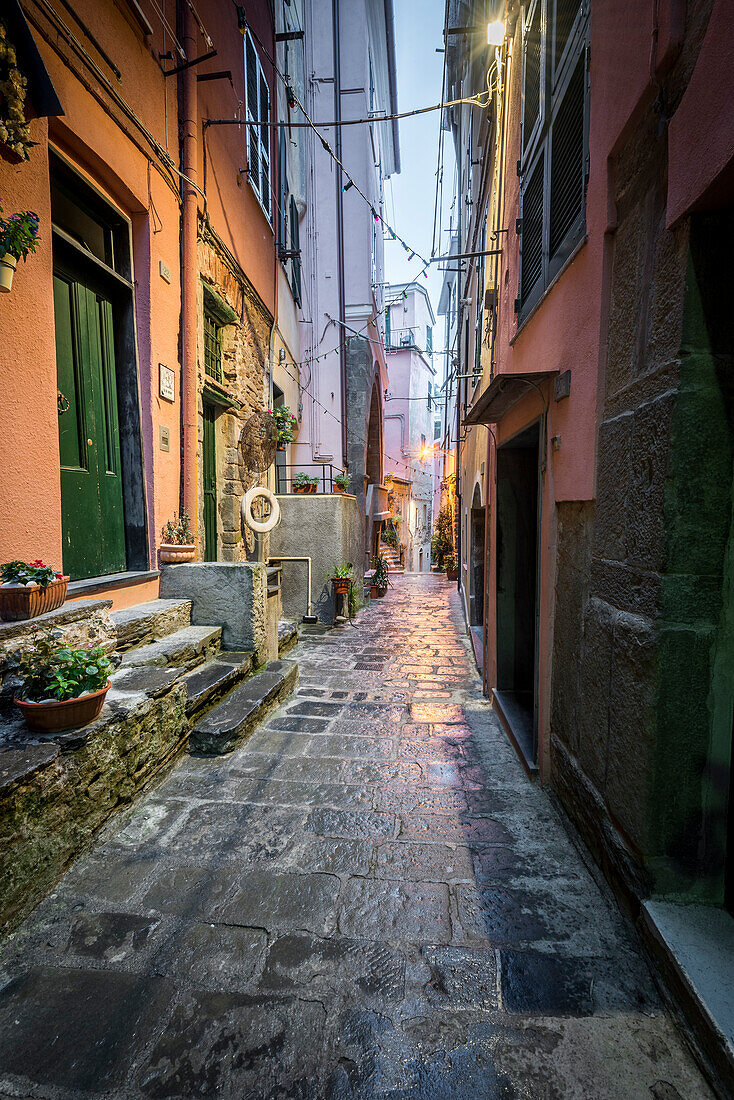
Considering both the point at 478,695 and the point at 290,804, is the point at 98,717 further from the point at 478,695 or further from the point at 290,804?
the point at 478,695

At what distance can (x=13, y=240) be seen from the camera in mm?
2506

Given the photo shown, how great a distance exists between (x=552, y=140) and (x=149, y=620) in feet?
13.7

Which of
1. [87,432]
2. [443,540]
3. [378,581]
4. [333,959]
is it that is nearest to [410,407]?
[443,540]

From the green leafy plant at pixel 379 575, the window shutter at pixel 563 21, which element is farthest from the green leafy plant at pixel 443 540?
the window shutter at pixel 563 21

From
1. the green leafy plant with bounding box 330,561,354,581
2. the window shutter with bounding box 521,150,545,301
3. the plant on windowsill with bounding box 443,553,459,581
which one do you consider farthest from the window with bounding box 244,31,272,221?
the plant on windowsill with bounding box 443,553,459,581

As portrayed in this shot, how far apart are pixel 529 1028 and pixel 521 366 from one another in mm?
3716

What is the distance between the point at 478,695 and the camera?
486cm

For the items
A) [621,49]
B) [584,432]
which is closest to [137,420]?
[584,432]

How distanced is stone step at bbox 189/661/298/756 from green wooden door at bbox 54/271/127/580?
141cm

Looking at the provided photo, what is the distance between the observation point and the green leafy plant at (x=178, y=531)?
4.43 meters

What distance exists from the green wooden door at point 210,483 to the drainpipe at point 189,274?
101 centimetres

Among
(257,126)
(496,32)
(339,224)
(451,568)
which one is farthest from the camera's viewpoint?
(451,568)

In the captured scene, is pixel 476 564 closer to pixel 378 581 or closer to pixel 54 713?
pixel 378 581

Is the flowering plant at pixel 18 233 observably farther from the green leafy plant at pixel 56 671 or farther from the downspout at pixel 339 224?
the downspout at pixel 339 224
